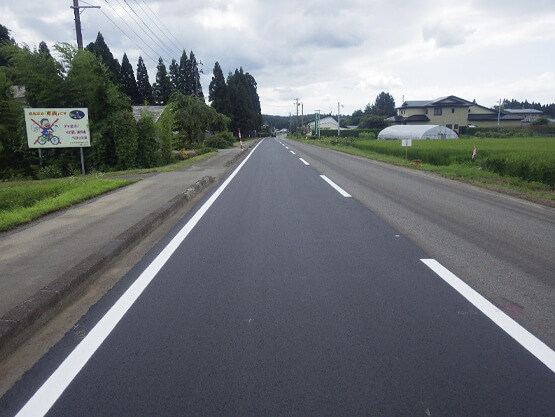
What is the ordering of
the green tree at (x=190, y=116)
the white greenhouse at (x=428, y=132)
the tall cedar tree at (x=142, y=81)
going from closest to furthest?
the green tree at (x=190, y=116)
the white greenhouse at (x=428, y=132)
the tall cedar tree at (x=142, y=81)

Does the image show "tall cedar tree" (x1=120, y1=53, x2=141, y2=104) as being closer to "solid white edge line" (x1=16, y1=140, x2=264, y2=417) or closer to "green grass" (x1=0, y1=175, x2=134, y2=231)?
"green grass" (x1=0, y1=175, x2=134, y2=231)

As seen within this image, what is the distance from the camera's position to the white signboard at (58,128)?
1544 centimetres

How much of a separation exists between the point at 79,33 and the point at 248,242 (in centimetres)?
1577

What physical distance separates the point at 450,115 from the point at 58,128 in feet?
230

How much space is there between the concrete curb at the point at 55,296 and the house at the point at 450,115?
72.9 meters

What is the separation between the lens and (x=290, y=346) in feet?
9.43

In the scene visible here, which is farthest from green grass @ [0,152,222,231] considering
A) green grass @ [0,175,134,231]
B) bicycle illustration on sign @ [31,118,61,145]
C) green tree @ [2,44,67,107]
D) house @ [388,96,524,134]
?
house @ [388,96,524,134]

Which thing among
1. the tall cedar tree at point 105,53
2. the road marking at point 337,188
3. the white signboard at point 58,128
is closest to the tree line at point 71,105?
the white signboard at point 58,128

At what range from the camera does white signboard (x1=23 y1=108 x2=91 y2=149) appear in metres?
15.4

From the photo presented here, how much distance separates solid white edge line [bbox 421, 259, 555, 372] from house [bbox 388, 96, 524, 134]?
7228 cm

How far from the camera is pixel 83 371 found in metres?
2.62

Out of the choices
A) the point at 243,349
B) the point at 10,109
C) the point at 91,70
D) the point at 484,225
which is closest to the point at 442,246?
the point at 484,225

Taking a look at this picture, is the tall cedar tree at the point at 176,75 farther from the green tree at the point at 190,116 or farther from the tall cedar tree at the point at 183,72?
the green tree at the point at 190,116

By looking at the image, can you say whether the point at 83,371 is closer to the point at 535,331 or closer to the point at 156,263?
the point at 156,263
